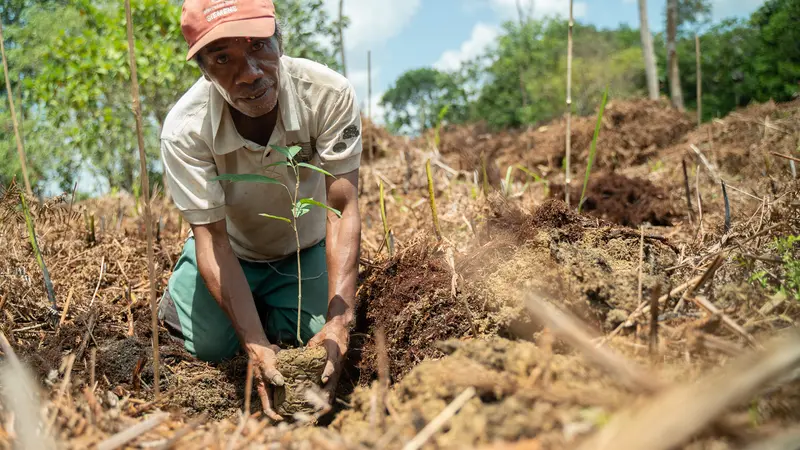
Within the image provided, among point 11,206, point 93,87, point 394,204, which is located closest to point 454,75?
point 93,87

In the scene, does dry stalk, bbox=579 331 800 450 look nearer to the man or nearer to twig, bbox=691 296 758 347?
twig, bbox=691 296 758 347

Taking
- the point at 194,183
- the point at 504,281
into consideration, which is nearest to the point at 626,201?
the point at 504,281

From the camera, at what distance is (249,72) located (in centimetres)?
182

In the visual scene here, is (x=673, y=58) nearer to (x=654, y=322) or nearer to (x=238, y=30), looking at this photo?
(x=238, y=30)

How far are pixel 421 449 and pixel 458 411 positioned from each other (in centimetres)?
13

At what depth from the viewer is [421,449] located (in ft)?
3.05

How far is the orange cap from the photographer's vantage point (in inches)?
69.2

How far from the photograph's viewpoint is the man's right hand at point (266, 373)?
1714 mm

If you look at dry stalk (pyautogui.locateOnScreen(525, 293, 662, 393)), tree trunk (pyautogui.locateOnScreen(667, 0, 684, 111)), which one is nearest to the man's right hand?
Result: dry stalk (pyautogui.locateOnScreen(525, 293, 662, 393))

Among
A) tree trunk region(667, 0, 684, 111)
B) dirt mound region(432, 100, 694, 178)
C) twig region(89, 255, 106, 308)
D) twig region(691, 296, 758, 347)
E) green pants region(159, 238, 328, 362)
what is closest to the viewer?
twig region(691, 296, 758, 347)

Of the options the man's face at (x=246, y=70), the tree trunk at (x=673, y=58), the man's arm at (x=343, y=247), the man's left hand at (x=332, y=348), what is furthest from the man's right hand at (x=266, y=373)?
the tree trunk at (x=673, y=58)

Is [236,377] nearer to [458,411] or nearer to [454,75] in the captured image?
[458,411]

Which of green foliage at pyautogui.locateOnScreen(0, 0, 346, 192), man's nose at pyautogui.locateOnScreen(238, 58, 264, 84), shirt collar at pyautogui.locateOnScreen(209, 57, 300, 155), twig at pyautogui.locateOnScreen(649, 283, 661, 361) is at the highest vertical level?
green foliage at pyautogui.locateOnScreen(0, 0, 346, 192)

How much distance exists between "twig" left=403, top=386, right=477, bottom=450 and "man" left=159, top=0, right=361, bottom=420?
82 centimetres
